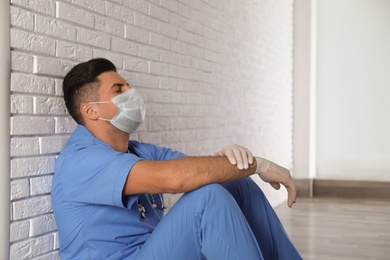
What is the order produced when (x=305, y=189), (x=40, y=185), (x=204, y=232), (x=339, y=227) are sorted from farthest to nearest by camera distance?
(x=305, y=189) < (x=339, y=227) < (x=40, y=185) < (x=204, y=232)

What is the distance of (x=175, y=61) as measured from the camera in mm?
3064

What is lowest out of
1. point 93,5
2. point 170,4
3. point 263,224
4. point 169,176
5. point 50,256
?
point 50,256

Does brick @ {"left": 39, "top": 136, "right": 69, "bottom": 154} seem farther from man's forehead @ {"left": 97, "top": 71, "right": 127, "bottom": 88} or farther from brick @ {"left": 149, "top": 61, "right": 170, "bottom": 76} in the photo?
brick @ {"left": 149, "top": 61, "right": 170, "bottom": 76}

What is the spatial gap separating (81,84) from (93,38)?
347mm

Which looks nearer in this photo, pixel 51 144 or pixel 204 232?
pixel 204 232

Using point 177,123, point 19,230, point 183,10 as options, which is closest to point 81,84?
point 19,230

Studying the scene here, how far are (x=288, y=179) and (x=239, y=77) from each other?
78.4 inches

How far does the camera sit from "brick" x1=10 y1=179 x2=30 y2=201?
1818 mm

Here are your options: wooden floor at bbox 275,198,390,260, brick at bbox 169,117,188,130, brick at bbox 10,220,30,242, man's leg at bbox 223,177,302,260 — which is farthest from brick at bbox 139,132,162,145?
wooden floor at bbox 275,198,390,260

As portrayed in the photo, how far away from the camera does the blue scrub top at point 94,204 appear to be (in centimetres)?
174

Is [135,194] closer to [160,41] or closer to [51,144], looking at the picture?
[51,144]

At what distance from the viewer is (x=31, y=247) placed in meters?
1.91

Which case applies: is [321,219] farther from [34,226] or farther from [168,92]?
[34,226]

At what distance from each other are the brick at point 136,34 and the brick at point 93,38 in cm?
19
